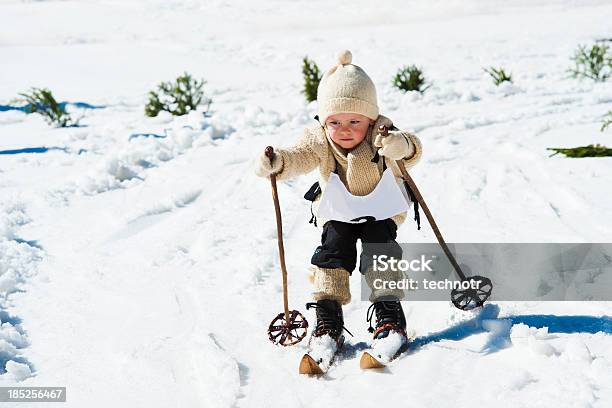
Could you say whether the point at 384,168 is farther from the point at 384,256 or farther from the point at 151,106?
the point at 151,106

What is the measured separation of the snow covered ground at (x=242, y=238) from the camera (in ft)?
7.65

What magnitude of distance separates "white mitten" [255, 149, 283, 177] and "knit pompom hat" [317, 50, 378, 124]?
27 cm

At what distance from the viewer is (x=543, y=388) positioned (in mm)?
2105

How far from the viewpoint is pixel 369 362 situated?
2.38 meters

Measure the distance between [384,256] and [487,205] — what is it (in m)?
1.54

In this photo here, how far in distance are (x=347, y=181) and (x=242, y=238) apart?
1266 mm

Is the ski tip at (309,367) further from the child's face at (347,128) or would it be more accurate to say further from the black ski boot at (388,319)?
the child's face at (347,128)

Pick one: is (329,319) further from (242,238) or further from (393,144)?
(242,238)

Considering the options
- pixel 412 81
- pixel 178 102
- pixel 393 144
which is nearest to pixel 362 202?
pixel 393 144

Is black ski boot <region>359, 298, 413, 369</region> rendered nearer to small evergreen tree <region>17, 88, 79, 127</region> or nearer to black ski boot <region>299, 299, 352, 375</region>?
black ski boot <region>299, 299, 352, 375</region>

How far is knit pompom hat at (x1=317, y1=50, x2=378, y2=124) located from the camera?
2656mm

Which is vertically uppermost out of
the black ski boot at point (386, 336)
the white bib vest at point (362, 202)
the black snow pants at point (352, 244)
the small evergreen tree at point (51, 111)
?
the small evergreen tree at point (51, 111)

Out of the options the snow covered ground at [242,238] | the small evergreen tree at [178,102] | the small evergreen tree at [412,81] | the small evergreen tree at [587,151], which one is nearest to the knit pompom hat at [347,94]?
the snow covered ground at [242,238]

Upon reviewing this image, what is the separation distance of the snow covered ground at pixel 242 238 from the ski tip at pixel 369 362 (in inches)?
1.7
